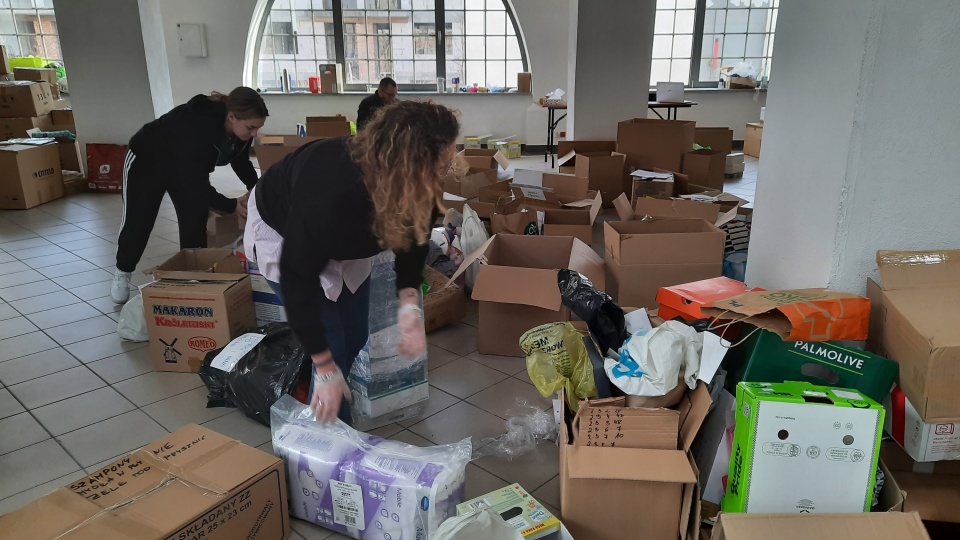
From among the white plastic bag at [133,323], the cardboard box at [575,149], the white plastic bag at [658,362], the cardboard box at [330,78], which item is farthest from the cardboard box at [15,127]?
the white plastic bag at [658,362]

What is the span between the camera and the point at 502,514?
1784 mm

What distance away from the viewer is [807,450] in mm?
1690

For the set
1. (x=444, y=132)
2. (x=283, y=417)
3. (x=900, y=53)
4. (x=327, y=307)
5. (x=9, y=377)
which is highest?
(x=900, y=53)

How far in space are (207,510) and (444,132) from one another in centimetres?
110

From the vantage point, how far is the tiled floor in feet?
7.41

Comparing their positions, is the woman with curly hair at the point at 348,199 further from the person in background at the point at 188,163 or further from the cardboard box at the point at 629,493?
the person in background at the point at 188,163

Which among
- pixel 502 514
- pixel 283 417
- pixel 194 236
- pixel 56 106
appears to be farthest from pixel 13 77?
pixel 502 514

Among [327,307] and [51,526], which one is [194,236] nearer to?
[327,307]

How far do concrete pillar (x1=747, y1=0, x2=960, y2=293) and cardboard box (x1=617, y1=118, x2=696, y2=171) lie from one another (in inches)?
133

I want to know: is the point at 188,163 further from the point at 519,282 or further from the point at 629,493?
the point at 629,493

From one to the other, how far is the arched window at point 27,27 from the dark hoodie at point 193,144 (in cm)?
771

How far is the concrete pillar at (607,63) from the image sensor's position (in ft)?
20.5

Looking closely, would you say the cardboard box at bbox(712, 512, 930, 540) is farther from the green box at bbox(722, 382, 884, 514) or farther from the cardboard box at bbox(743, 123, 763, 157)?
the cardboard box at bbox(743, 123, 763, 157)

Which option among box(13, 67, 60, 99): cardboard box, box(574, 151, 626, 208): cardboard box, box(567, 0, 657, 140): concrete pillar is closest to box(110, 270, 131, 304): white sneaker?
box(574, 151, 626, 208): cardboard box
